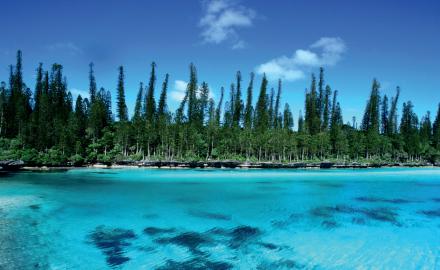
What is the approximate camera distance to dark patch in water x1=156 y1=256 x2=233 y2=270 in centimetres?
766

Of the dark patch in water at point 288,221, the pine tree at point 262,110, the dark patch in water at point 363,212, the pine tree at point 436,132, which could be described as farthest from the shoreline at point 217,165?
the dark patch in water at point 288,221

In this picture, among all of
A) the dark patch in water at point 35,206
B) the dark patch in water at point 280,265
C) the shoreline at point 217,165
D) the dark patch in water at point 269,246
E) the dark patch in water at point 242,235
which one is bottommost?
the dark patch in water at point 280,265

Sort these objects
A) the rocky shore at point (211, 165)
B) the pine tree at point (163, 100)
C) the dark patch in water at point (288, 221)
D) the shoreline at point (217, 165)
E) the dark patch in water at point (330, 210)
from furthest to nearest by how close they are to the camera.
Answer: the pine tree at point (163, 100)
the shoreline at point (217, 165)
the rocky shore at point (211, 165)
the dark patch in water at point (330, 210)
the dark patch in water at point (288, 221)

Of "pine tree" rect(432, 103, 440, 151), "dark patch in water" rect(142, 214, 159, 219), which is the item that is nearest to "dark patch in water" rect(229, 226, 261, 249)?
"dark patch in water" rect(142, 214, 159, 219)

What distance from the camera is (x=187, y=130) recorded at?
153 feet

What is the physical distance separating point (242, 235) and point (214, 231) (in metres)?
1.01

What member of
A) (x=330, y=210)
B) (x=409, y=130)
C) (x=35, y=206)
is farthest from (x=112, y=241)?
(x=409, y=130)

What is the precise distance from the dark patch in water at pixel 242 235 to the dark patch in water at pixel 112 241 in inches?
120

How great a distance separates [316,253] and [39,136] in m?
39.8

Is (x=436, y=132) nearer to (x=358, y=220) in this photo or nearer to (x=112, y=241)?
(x=358, y=220)

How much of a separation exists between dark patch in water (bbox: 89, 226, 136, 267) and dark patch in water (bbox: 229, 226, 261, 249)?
304 centimetres

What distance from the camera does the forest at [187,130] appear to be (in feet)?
134

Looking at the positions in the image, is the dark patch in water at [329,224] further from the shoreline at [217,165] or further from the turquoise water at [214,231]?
the shoreline at [217,165]

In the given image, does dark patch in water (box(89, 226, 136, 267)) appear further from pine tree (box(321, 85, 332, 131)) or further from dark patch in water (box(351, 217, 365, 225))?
pine tree (box(321, 85, 332, 131))
